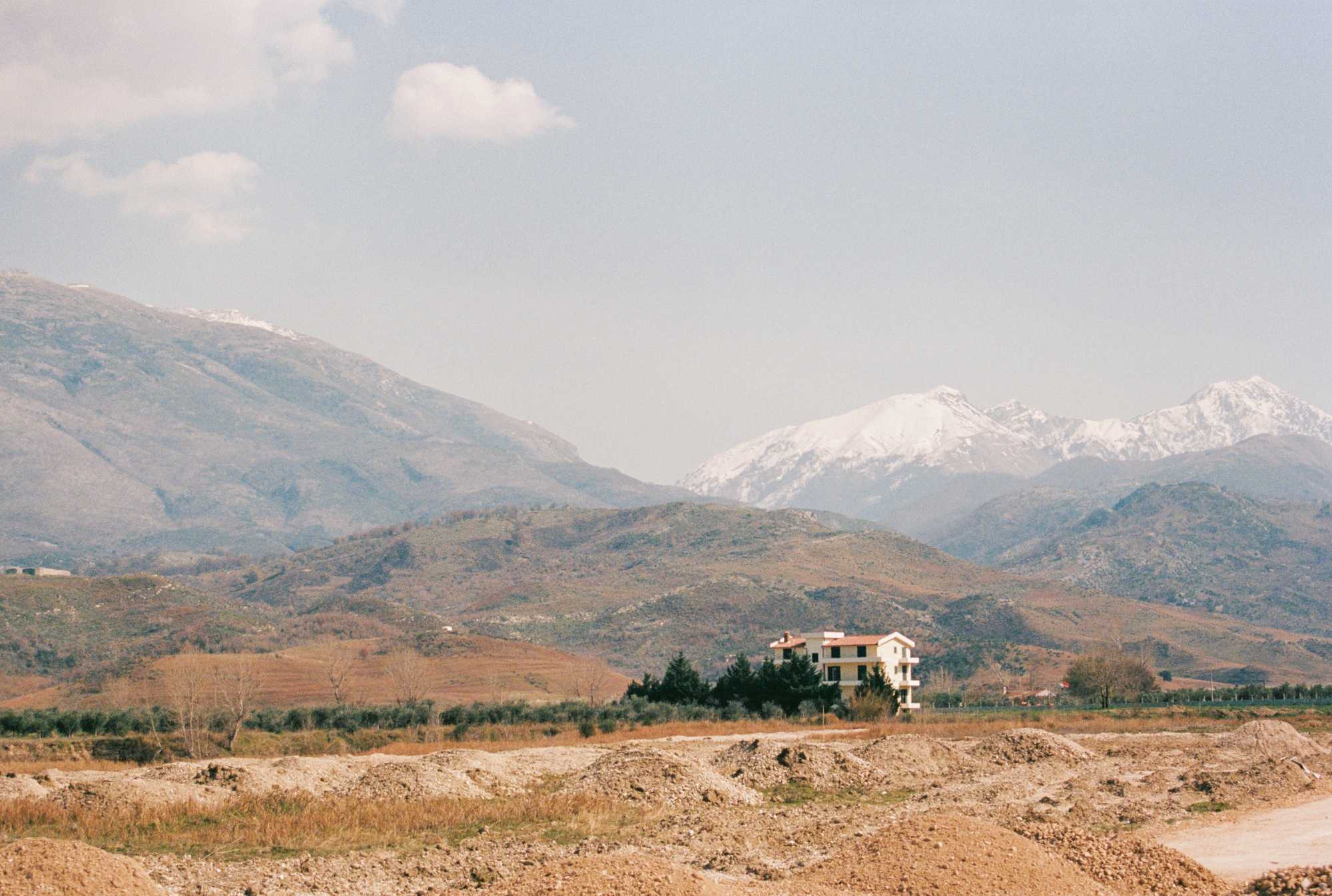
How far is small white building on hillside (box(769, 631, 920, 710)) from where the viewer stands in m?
108

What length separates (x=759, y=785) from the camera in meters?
43.7

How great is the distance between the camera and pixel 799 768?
1778 inches

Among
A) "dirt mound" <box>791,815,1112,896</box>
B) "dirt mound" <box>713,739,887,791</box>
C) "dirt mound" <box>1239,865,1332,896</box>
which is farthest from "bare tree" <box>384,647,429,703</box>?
"dirt mound" <box>1239,865,1332,896</box>

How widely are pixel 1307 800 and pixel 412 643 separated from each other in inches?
5701

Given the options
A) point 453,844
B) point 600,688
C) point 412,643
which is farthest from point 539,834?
point 412,643

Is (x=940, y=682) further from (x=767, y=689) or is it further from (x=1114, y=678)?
(x=767, y=689)

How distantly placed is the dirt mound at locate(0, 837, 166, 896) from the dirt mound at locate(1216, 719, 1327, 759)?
130ft

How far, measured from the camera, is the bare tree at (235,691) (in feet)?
237

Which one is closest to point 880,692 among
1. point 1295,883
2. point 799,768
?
point 799,768

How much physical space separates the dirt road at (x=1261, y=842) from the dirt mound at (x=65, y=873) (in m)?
22.0

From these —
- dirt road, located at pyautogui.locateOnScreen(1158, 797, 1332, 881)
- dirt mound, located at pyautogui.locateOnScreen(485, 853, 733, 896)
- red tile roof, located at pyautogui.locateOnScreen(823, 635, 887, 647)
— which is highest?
red tile roof, located at pyautogui.locateOnScreen(823, 635, 887, 647)

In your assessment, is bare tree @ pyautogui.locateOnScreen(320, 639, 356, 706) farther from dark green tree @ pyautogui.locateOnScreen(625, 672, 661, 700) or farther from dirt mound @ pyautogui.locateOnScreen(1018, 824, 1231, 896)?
dirt mound @ pyautogui.locateOnScreen(1018, 824, 1231, 896)

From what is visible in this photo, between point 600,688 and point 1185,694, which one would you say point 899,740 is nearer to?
point 1185,694

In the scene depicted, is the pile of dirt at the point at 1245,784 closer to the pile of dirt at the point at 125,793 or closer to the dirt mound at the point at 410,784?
the dirt mound at the point at 410,784
